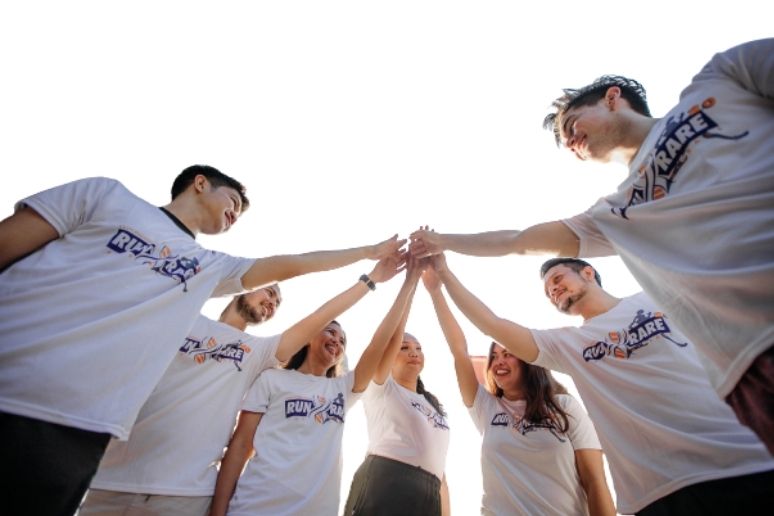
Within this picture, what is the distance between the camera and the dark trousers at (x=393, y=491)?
3252 millimetres

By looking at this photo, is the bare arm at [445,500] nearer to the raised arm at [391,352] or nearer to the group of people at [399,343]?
the group of people at [399,343]

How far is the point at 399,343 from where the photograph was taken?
12.6 feet

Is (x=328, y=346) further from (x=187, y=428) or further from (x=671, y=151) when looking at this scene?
(x=671, y=151)

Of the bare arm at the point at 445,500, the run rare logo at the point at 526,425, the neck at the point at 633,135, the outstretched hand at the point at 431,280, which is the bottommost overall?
the bare arm at the point at 445,500

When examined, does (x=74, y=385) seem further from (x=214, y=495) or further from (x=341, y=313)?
(x=341, y=313)

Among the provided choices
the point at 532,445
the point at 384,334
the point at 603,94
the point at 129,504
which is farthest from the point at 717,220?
the point at 129,504

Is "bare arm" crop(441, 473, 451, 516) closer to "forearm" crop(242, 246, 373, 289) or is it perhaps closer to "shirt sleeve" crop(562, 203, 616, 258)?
"forearm" crop(242, 246, 373, 289)

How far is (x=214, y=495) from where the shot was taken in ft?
8.91

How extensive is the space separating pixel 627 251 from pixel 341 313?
232cm

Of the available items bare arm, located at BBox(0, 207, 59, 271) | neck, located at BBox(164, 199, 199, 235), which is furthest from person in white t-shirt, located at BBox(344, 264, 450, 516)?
bare arm, located at BBox(0, 207, 59, 271)

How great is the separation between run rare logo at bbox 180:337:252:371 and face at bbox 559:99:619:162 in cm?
289

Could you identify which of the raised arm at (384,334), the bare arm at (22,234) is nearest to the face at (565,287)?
the raised arm at (384,334)

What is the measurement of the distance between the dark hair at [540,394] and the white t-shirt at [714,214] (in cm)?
197

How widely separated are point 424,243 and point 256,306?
178 centimetres
